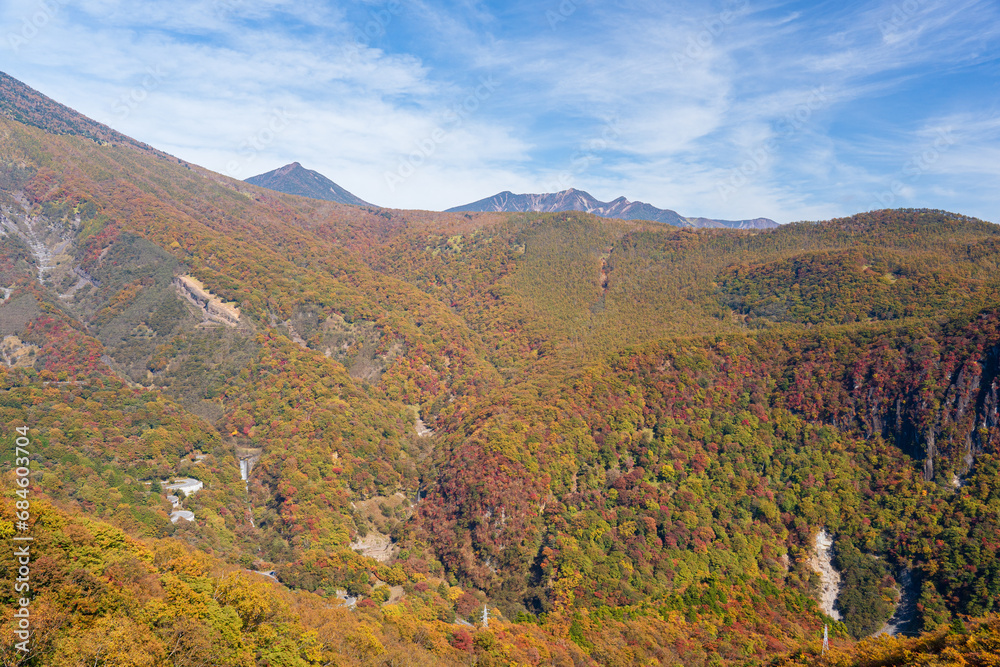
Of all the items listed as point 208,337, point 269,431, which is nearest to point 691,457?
point 269,431

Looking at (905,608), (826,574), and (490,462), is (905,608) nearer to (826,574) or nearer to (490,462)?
(826,574)

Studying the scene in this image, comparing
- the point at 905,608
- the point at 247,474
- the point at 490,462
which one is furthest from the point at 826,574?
the point at 247,474

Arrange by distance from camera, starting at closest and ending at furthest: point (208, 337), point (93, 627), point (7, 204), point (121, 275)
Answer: point (93, 627) < point (208, 337) < point (121, 275) < point (7, 204)

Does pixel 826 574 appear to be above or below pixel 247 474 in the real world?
above

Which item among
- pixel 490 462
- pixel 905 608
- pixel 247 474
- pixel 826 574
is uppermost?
pixel 490 462

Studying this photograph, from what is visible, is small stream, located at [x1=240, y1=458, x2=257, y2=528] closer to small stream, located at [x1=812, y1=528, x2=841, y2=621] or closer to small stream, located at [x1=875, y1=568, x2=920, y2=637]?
small stream, located at [x1=812, y1=528, x2=841, y2=621]

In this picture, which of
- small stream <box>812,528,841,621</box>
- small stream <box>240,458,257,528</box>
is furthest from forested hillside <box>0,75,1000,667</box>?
small stream <box>812,528,841,621</box>

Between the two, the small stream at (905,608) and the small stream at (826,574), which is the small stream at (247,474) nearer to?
the small stream at (826,574)

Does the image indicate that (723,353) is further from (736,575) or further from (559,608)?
(559,608)
